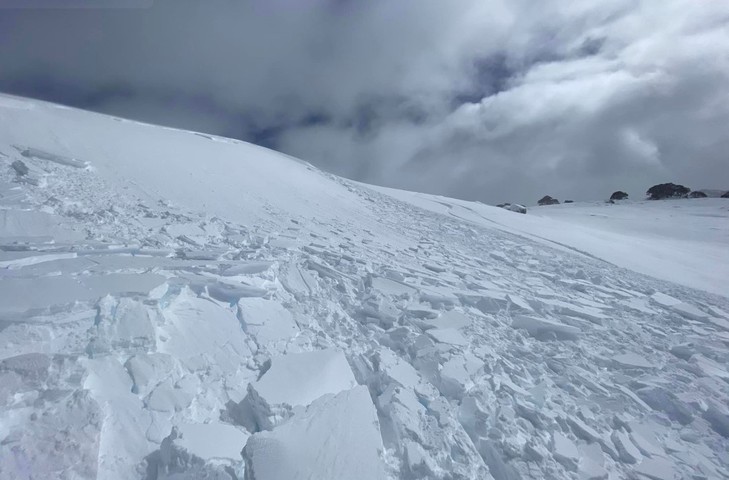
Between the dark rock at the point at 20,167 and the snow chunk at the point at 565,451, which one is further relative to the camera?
the dark rock at the point at 20,167

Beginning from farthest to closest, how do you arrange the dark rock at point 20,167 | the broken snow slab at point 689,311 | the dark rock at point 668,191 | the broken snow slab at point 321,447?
the dark rock at point 668,191 → the dark rock at point 20,167 → the broken snow slab at point 689,311 → the broken snow slab at point 321,447

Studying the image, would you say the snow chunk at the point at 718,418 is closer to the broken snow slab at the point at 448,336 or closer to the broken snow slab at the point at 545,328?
the broken snow slab at the point at 545,328

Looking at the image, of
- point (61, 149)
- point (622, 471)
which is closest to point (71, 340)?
point (622, 471)

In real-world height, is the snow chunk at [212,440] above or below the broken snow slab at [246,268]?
below

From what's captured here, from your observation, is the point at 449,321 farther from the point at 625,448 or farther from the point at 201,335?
the point at 201,335

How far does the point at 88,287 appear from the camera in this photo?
312cm

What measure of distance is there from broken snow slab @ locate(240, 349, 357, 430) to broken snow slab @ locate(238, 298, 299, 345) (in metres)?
0.33

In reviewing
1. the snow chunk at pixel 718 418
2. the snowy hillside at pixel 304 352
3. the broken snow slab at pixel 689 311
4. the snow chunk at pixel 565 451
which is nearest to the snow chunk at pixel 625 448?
the snowy hillside at pixel 304 352

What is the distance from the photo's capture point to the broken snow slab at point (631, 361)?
3863 mm

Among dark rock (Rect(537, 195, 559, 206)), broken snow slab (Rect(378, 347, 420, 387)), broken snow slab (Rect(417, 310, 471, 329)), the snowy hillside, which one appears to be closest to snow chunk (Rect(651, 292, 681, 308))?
the snowy hillside

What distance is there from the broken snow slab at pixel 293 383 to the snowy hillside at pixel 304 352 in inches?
0.5

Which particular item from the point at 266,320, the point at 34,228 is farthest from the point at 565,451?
the point at 34,228

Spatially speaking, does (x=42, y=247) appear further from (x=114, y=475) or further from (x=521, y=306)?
(x=521, y=306)

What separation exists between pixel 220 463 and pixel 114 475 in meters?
0.55
